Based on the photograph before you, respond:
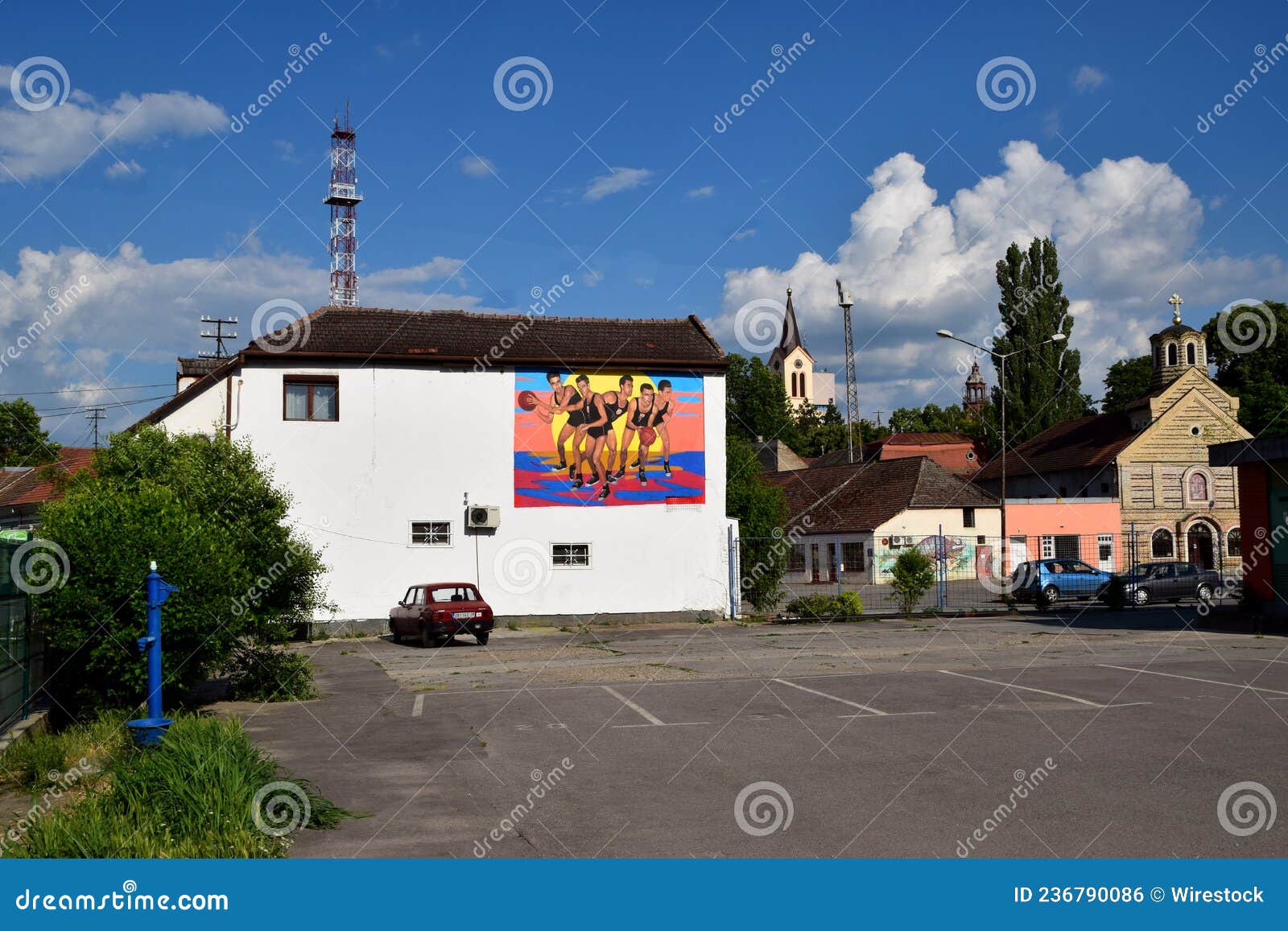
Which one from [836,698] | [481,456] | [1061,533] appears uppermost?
[481,456]

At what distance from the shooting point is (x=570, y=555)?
99.2 feet

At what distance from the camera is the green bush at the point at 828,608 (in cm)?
3175

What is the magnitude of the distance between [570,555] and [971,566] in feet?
87.7

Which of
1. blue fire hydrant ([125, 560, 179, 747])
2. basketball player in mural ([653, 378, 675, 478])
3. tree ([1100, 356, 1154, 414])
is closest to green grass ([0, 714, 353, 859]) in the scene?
blue fire hydrant ([125, 560, 179, 747])

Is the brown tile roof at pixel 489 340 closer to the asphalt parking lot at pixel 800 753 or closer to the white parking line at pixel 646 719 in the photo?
the asphalt parking lot at pixel 800 753

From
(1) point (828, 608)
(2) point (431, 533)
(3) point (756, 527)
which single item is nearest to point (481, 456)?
(2) point (431, 533)

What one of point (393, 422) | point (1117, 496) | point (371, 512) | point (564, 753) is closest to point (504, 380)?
point (393, 422)

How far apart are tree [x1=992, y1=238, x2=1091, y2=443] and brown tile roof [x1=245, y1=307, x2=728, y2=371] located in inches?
1594

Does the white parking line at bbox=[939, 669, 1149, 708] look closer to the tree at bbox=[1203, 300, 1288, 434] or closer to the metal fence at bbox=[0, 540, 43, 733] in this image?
the metal fence at bbox=[0, 540, 43, 733]

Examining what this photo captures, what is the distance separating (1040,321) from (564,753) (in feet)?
205

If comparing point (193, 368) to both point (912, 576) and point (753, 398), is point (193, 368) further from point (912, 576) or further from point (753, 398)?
point (753, 398)

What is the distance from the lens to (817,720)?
1314cm

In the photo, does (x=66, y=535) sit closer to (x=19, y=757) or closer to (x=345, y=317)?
(x=19, y=757)

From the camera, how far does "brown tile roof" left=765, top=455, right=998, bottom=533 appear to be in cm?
5194
